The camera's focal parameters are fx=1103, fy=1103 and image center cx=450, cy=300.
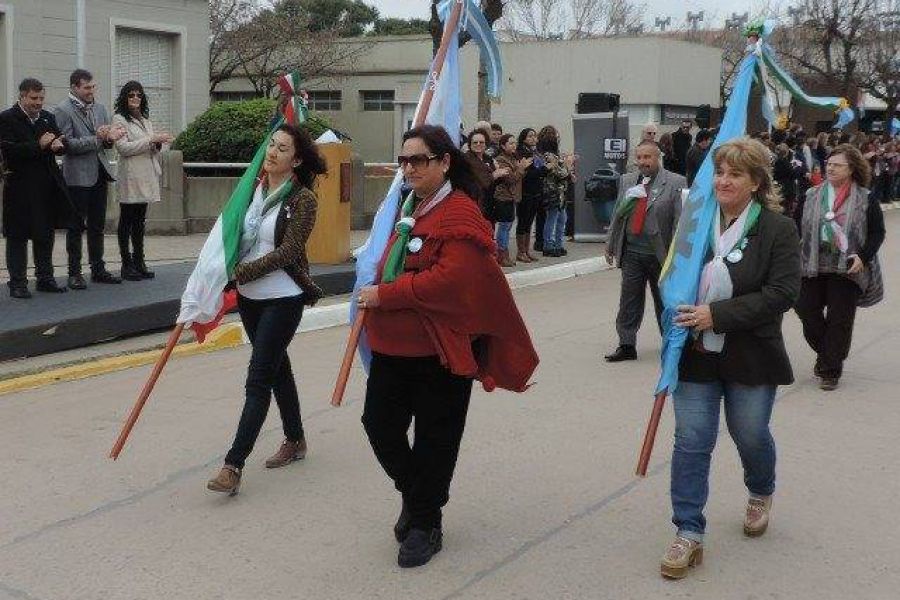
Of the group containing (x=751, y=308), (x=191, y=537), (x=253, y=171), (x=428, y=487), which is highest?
(x=253, y=171)

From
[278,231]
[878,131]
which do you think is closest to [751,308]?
[278,231]

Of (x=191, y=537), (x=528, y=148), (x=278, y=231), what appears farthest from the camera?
(x=528, y=148)

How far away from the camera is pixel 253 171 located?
538 cm

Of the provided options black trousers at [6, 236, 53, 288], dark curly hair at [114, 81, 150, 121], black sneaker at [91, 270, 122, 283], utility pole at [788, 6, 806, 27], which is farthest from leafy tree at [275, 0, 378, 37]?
black trousers at [6, 236, 53, 288]

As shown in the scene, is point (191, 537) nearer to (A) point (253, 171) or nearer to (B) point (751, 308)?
(A) point (253, 171)

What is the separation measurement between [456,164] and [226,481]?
6.10 ft

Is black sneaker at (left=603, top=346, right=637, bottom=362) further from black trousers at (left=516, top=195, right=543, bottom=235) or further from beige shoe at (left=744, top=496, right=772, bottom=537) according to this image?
black trousers at (left=516, top=195, right=543, bottom=235)

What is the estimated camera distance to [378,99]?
1741 inches

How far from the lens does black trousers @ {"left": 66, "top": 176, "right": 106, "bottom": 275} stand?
9392mm

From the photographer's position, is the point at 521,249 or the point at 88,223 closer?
the point at 88,223

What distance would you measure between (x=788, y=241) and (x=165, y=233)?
11.7 m

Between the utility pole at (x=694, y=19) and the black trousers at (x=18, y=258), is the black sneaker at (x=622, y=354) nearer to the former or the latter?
the black trousers at (x=18, y=258)

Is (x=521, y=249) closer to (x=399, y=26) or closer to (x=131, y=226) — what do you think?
(x=131, y=226)

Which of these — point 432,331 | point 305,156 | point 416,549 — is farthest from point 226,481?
point 305,156
